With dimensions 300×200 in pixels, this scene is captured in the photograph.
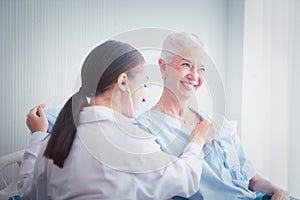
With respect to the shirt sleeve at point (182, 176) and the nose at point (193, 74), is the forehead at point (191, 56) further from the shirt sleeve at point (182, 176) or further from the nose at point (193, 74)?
the shirt sleeve at point (182, 176)

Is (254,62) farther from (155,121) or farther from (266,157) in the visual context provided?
(155,121)

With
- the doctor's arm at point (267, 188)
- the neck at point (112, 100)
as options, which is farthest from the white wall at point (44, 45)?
the doctor's arm at point (267, 188)

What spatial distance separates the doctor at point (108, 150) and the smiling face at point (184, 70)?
20 centimetres

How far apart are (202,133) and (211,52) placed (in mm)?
994

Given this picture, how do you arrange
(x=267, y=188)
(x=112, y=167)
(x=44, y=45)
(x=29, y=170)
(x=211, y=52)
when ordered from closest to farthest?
(x=112, y=167) → (x=29, y=170) → (x=267, y=188) → (x=44, y=45) → (x=211, y=52)

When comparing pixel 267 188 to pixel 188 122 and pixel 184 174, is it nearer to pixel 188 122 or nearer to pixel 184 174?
pixel 188 122

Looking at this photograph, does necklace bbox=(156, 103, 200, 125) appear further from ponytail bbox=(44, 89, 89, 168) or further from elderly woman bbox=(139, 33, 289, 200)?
ponytail bbox=(44, 89, 89, 168)

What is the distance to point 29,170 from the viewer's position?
99 cm

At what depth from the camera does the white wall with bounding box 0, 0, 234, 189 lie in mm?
1372

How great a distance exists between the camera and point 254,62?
1.88 meters

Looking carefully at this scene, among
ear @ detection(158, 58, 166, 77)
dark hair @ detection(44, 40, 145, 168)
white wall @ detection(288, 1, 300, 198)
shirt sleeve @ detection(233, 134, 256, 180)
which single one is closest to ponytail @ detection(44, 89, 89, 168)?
dark hair @ detection(44, 40, 145, 168)

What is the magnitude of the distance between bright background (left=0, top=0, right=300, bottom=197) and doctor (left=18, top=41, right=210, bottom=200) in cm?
59

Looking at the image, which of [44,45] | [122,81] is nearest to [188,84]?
[122,81]

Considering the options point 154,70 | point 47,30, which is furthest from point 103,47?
point 47,30
